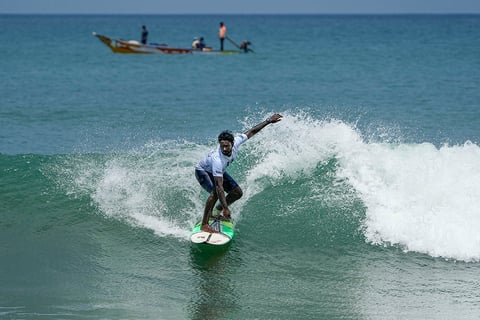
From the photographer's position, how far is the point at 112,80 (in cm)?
3269

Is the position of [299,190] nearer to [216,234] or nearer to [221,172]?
[216,234]

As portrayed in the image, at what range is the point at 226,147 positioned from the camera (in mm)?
9312

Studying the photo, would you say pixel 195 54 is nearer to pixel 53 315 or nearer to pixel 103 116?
pixel 103 116

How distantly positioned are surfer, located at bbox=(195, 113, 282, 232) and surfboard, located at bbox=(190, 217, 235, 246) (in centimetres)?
10

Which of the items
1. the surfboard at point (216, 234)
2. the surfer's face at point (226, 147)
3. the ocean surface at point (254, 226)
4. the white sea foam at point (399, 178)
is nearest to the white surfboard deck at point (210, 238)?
the surfboard at point (216, 234)

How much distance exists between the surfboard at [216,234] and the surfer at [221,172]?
10cm

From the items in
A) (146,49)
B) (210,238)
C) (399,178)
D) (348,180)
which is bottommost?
(210,238)

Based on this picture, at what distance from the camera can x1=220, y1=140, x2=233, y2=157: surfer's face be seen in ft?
30.5

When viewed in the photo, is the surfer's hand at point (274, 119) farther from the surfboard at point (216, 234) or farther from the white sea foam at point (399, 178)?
the white sea foam at point (399, 178)

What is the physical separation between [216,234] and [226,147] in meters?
1.22

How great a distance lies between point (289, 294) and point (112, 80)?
84.8ft

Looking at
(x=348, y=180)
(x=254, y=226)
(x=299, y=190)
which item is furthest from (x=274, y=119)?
(x=348, y=180)

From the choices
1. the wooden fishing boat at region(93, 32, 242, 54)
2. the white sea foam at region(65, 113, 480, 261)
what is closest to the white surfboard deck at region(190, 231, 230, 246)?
the white sea foam at region(65, 113, 480, 261)

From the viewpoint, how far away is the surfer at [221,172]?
30.8 feet
